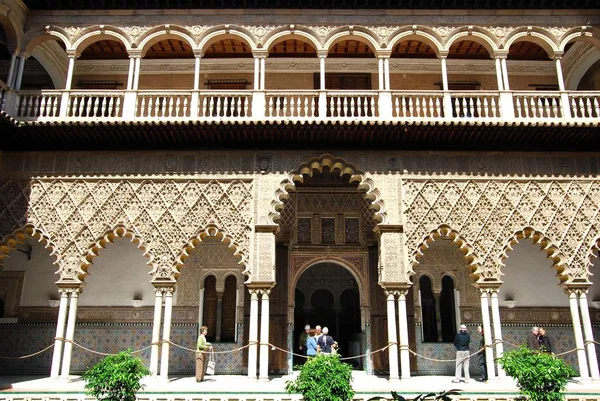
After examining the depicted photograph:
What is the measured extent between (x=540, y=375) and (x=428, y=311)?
4255 millimetres

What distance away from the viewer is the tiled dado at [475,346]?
10594 mm

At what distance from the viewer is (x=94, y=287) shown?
11.0 meters

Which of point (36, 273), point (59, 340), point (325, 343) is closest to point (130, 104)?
point (59, 340)

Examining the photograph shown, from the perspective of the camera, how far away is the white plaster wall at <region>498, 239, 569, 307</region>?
36.1ft

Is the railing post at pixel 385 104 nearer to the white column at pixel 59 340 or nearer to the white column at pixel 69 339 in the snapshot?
the white column at pixel 69 339

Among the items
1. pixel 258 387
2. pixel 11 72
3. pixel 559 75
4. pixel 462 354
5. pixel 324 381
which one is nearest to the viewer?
pixel 324 381

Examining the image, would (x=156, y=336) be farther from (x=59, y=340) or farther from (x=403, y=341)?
(x=403, y=341)

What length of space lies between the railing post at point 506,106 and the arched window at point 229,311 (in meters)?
6.14

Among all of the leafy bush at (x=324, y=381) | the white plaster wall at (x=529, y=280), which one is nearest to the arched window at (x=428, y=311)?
the white plaster wall at (x=529, y=280)

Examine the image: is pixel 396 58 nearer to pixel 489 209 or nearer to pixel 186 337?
pixel 489 209

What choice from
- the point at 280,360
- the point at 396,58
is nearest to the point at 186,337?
the point at 280,360

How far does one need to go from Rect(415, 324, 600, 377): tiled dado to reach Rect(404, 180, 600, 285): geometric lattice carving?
2141 millimetres

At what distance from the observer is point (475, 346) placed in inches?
424

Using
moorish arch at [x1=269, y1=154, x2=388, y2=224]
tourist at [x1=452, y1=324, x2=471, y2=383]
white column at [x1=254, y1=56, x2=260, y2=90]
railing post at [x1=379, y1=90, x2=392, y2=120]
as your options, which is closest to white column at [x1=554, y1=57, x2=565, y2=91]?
railing post at [x1=379, y1=90, x2=392, y2=120]
